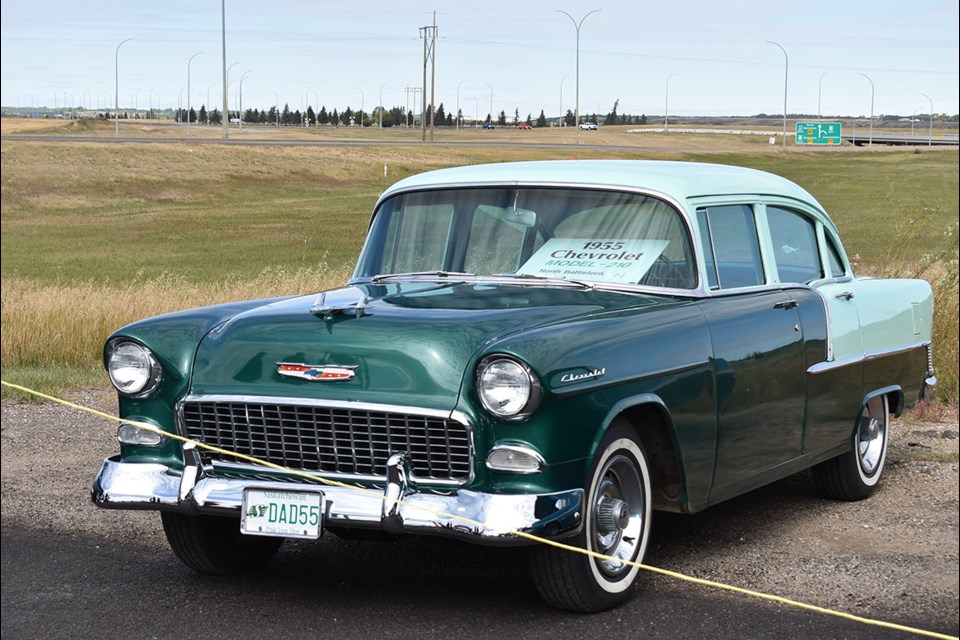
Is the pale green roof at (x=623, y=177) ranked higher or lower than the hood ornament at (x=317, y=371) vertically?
higher

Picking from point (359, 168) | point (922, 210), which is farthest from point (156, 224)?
point (922, 210)

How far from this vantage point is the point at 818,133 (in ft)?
97.4

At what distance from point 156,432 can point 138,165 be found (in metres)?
40.7

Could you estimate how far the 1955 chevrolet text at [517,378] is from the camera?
412 centimetres

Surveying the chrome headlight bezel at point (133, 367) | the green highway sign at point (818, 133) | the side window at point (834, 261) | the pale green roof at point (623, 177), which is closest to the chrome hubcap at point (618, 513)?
the pale green roof at point (623, 177)

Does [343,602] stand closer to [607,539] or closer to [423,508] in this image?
[423,508]

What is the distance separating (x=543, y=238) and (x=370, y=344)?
1.46 meters

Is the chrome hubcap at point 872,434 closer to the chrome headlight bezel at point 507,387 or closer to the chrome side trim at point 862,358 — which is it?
the chrome side trim at point 862,358

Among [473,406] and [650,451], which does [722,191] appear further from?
[473,406]

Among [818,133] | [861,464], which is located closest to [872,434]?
[861,464]

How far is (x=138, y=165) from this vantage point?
1713 inches

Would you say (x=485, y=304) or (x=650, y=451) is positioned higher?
(x=485, y=304)

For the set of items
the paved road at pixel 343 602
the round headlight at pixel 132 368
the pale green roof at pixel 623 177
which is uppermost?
the pale green roof at pixel 623 177

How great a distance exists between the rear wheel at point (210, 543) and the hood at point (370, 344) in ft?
2.12
